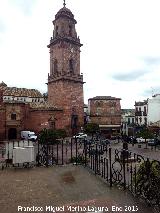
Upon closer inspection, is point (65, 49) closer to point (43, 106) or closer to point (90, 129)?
point (43, 106)

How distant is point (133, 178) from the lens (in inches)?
349

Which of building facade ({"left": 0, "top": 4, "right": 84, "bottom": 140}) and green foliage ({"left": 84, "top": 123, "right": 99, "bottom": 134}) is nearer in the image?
building facade ({"left": 0, "top": 4, "right": 84, "bottom": 140})

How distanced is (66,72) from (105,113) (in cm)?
1828

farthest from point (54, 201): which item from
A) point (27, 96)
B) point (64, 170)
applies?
point (27, 96)

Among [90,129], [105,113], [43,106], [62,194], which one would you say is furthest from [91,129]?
[62,194]

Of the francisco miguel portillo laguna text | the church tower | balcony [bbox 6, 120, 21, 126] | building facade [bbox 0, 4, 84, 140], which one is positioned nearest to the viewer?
the francisco miguel portillo laguna text

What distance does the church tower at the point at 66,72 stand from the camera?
Result: 137 ft

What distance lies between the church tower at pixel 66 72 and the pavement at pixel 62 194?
30.4 meters

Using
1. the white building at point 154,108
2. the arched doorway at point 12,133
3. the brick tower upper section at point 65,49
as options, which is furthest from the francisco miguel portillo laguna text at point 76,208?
the white building at point 154,108

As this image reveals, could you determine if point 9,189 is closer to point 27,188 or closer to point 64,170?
point 27,188

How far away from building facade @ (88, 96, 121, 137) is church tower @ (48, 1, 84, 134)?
41.9ft

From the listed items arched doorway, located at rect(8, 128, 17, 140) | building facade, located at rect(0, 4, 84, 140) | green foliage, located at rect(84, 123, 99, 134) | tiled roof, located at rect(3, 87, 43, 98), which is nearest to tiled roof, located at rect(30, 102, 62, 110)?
building facade, located at rect(0, 4, 84, 140)

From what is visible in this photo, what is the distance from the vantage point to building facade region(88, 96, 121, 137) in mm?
56594

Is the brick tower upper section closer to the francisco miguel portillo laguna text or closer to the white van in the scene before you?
the white van
